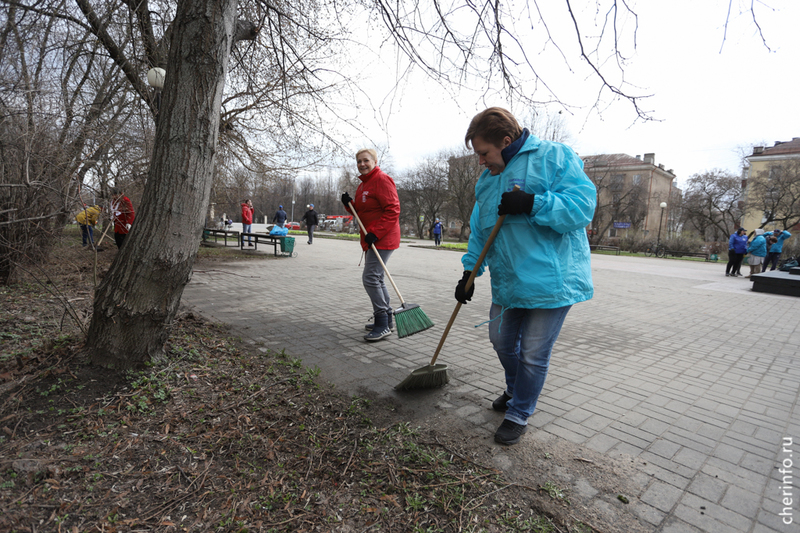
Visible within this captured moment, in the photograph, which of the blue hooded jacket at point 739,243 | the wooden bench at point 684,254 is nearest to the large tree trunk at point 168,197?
the blue hooded jacket at point 739,243

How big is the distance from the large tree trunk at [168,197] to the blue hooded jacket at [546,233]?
200 cm

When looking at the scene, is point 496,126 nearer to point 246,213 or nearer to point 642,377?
point 642,377

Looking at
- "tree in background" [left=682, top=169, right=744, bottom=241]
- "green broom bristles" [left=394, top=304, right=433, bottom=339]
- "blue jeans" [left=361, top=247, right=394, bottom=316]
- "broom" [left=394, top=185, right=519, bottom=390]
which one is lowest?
"broom" [left=394, top=185, right=519, bottom=390]

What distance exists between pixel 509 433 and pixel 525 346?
0.54 meters

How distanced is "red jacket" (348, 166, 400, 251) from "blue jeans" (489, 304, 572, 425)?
6.36 feet

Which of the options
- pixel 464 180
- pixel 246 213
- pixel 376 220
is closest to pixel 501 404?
pixel 376 220

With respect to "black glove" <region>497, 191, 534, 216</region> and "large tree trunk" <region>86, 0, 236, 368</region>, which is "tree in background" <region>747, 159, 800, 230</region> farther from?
"large tree trunk" <region>86, 0, 236, 368</region>

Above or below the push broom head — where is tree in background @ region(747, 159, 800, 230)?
above

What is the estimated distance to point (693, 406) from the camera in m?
3.22

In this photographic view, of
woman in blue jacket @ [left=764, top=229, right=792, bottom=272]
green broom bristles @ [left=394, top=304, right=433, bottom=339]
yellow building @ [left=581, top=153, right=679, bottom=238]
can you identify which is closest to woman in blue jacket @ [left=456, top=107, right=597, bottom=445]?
green broom bristles @ [left=394, top=304, right=433, bottom=339]

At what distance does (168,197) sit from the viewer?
274cm

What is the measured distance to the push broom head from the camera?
10.3 feet

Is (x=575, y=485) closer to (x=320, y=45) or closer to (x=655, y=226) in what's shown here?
(x=320, y=45)
